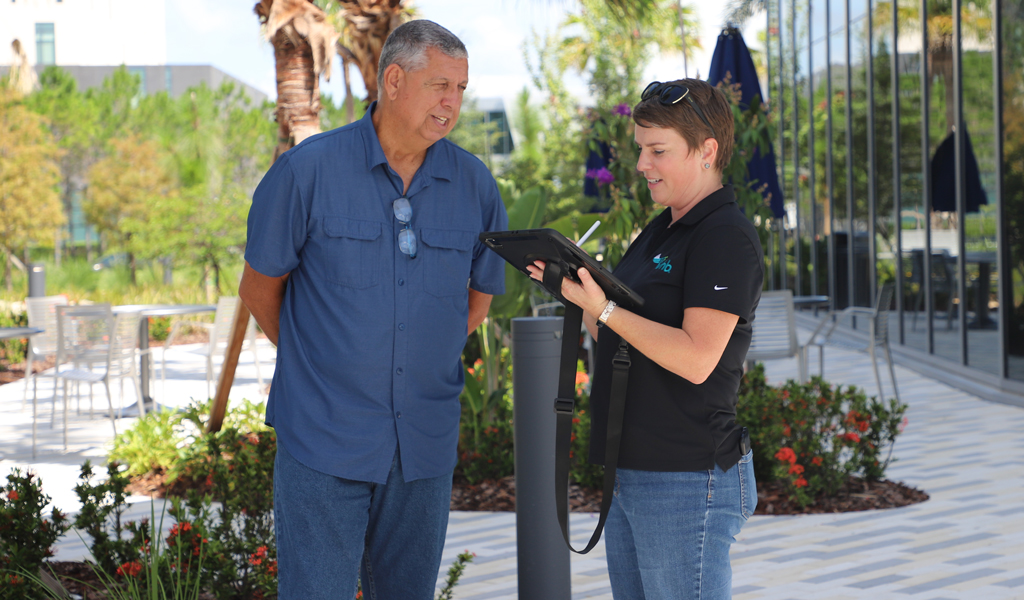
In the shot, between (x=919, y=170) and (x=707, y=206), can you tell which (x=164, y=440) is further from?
(x=919, y=170)

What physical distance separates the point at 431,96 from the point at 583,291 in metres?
0.59

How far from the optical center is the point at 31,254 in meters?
32.4

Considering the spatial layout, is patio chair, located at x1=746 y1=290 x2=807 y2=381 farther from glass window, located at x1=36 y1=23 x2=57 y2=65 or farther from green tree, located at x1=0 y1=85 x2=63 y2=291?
glass window, located at x1=36 y1=23 x2=57 y2=65

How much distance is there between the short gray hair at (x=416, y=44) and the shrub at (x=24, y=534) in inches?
84.0

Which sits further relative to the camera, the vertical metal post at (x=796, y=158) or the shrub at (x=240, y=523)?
the vertical metal post at (x=796, y=158)

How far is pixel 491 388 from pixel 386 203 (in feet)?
15.2

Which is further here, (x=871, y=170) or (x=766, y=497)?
(x=871, y=170)

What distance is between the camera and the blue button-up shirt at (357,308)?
6.77ft

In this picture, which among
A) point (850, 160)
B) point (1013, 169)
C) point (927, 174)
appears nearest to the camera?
point (1013, 169)

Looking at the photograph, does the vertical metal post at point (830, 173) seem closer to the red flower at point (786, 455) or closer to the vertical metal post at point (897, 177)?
the vertical metal post at point (897, 177)

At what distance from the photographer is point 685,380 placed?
6.34ft

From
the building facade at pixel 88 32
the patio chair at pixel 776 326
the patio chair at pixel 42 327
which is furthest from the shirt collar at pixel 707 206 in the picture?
the building facade at pixel 88 32

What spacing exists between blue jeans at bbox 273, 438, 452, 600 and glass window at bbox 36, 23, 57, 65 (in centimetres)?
6003

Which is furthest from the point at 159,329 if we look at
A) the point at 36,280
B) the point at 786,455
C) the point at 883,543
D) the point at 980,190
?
the point at 883,543
